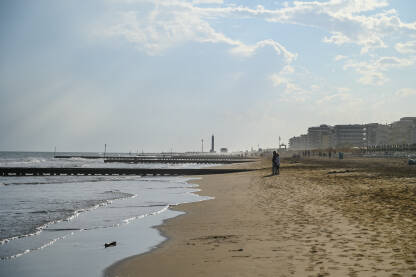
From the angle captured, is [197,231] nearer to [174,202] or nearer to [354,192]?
[174,202]

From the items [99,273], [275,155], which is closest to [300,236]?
[99,273]

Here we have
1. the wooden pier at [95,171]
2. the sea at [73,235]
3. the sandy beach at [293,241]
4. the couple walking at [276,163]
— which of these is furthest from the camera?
the wooden pier at [95,171]

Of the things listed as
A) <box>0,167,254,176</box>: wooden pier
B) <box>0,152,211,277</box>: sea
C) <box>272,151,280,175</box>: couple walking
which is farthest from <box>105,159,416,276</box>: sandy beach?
<box>0,167,254,176</box>: wooden pier

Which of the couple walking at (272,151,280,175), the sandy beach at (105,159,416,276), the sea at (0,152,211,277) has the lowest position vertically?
the sea at (0,152,211,277)

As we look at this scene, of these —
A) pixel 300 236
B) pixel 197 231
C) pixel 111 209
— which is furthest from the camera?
pixel 111 209

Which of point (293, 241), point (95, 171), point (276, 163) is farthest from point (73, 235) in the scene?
point (95, 171)

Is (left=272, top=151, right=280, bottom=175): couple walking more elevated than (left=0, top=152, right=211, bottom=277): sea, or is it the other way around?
(left=272, top=151, right=280, bottom=175): couple walking

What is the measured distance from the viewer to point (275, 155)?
34.6 meters

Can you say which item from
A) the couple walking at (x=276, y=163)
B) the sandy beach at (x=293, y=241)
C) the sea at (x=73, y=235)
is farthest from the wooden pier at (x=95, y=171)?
the sandy beach at (x=293, y=241)

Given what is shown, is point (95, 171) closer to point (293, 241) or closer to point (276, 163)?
point (276, 163)

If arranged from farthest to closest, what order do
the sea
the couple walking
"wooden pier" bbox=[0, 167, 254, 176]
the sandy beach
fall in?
"wooden pier" bbox=[0, 167, 254, 176] → the couple walking → the sea → the sandy beach

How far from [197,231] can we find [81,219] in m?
5.48

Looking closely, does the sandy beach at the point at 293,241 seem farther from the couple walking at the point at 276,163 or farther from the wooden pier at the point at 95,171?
the wooden pier at the point at 95,171

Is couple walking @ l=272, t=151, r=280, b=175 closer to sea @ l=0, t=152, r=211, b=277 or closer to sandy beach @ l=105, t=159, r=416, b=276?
sea @ l=0, t=152, r=211, b=277
